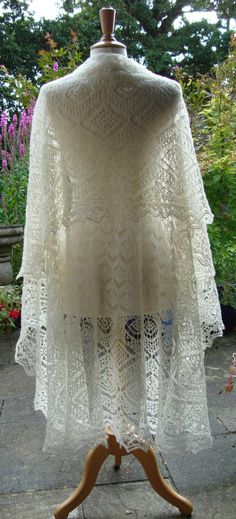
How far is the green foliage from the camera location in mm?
2980

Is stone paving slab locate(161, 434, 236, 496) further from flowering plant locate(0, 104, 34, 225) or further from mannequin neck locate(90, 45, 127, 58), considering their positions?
flowering plant locate(0, 104, 34, 225)

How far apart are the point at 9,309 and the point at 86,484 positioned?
190cm

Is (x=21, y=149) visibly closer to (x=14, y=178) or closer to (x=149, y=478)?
(x=14, y=178)

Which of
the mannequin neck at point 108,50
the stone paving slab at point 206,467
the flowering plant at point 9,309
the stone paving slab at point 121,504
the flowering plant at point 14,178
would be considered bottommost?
the stone paving slab at point 121,504

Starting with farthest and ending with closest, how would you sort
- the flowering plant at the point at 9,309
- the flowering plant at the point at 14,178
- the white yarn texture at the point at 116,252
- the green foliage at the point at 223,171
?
the flowering plant at the point at 14,178, the flowering plant at the point at 9,309, the green foliage at the point at 223,171, the white yarn texture at the point at 116,252

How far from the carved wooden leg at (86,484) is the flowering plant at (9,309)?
5.76 feet

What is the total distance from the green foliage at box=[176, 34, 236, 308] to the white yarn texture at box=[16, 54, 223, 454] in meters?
1.69

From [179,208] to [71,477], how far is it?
1.13 m

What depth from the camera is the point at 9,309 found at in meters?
3.22

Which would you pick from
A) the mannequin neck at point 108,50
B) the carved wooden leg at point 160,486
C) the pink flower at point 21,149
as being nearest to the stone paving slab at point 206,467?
the carved wooden leg at point 160,486

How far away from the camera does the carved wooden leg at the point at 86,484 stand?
4.81ft

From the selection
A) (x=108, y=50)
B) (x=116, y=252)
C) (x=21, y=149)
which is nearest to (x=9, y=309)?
(x=21, y=149)

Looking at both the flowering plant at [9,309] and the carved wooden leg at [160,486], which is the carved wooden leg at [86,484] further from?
the flowering plant at [9,309]

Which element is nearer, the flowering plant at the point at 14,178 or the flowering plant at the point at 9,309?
the flowering plant at the point at 9,309
